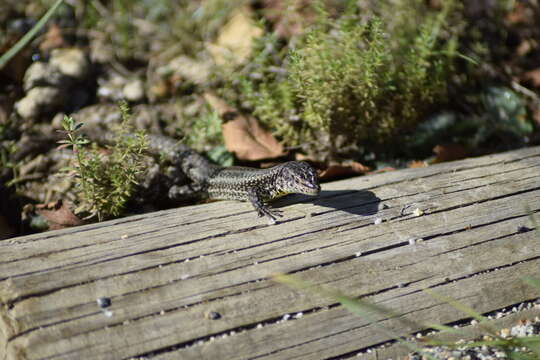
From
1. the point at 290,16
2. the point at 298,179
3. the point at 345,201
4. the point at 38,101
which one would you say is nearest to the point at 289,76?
the point at 298,179

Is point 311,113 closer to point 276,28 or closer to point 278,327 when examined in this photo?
point 276,28

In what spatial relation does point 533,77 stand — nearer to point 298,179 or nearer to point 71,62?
point 298,179

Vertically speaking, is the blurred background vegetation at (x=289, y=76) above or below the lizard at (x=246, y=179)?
above

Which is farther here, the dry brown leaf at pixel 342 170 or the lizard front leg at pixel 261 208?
the dry brown leaf at pixel 342 170

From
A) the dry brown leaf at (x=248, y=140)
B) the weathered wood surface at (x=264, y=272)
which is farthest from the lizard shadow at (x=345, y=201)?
the dry brown leaf at (x=248, y=140)

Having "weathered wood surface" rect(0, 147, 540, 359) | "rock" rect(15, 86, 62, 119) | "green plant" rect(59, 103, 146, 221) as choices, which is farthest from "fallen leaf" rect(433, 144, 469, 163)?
"rock" rect(15, 86, 62, 119)

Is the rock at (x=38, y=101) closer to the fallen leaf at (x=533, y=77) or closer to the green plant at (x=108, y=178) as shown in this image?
the green plant at (x=108, y=178)

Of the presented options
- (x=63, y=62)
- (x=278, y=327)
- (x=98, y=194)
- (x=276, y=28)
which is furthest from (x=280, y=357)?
(x=63, y=62)
